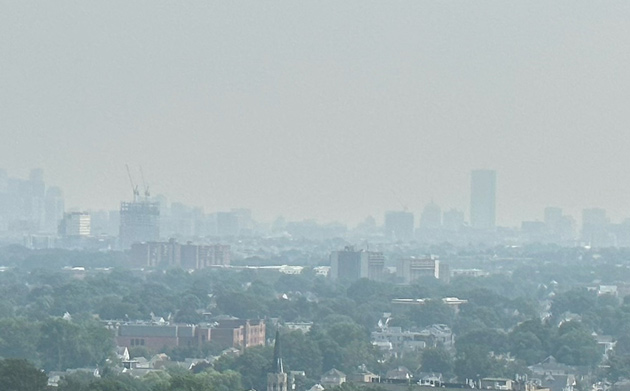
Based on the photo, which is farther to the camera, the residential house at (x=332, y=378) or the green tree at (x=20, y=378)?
the residential house at (x=332, y=378)

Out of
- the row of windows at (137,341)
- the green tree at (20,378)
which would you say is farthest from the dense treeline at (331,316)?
the green tree at (20,378)

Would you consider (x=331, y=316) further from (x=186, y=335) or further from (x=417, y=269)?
(x=417, y=269)

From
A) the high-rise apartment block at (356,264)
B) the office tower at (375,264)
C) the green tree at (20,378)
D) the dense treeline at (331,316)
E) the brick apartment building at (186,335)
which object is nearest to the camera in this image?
the green tree at (20,378)

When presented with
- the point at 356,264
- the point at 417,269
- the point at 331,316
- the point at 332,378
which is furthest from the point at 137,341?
the point at 356,264

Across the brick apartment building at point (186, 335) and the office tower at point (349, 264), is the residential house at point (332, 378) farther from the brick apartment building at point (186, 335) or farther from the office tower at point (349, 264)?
the office tower at point (349, 264)

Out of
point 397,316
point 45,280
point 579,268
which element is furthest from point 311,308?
point 579,268

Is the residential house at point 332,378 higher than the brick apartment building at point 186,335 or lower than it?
lower

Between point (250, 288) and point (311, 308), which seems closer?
point (311, 308)

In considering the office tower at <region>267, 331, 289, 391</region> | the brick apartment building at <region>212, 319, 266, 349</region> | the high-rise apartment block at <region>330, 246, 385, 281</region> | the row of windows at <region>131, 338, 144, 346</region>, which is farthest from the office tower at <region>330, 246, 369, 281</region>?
the office tower at <region>267, 331, 289, 391</region>

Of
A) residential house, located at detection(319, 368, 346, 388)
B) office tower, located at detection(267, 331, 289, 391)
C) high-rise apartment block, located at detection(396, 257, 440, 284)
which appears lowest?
residential house, located at detection(319, 368, 346, 388)

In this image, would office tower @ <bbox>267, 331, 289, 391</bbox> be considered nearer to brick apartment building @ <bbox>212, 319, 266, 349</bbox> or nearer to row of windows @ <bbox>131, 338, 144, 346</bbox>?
brick apartment building @ <bbox>212, 319, 266, 349</bbox>

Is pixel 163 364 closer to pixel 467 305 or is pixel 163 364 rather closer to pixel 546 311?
pixel 467 305
